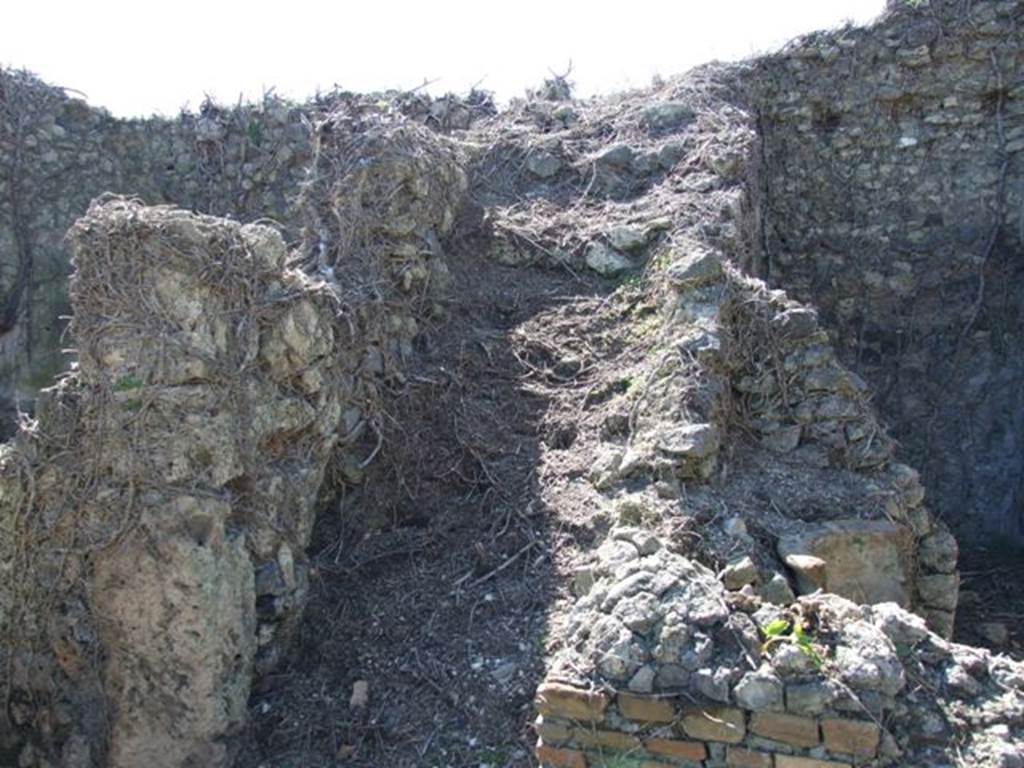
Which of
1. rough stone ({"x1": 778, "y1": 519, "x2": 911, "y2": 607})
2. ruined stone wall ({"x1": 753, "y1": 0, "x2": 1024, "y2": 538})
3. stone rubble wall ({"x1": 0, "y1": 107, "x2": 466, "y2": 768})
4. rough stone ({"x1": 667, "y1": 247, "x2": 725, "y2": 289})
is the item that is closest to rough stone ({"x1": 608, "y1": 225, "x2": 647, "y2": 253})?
rough stone ({"x1": 667, "y1": 247, "x2": 725, "y2": 289})

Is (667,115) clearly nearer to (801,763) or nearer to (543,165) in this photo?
(543,165)

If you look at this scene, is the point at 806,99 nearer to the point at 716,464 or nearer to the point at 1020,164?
the point at 1020,164

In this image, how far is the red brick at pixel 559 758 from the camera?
319cm

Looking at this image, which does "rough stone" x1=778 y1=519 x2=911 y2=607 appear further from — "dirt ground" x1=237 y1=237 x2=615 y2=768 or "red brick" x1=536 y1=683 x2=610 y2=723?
"red brick" x1=536 y1=683 x2=610 y2=723

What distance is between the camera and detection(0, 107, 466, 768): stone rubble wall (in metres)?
3.98

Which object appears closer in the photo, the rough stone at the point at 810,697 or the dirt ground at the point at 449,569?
the rough stone at the point at 810,697

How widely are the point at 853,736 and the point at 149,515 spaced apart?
8.22ft

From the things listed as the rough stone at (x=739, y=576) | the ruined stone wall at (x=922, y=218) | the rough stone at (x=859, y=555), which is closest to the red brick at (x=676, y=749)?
the rough stone at (x=739, y=576)

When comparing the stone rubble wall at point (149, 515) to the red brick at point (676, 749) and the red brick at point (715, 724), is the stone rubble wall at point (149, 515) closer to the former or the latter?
the red brick at point (676, 749)

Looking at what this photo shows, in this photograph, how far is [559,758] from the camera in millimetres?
3223

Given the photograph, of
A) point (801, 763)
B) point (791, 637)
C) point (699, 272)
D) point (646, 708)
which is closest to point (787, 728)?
point (801, 763)

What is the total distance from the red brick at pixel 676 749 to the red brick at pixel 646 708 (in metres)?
0.06

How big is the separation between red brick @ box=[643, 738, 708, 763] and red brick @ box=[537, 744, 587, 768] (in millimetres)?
207

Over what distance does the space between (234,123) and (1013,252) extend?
18.5 feet
